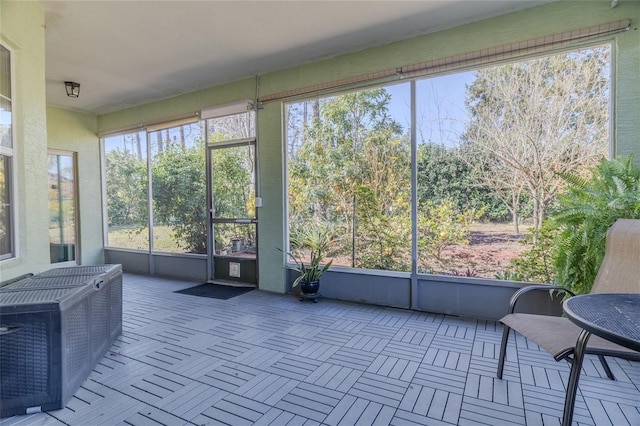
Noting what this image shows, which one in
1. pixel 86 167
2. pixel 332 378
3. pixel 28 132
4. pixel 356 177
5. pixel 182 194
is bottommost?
pixel 332 378

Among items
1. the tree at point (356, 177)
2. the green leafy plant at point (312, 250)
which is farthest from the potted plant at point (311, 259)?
the tree at point (356, 177)

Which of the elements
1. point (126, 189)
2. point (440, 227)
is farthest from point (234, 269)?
point (440, 227)

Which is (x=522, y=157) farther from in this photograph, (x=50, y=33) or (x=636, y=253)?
(x=50, y=33)

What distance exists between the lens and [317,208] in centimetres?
442

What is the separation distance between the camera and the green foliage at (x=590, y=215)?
240 centimetres

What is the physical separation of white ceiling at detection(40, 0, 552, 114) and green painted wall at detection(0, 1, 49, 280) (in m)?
0.35

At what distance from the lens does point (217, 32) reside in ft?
11.4

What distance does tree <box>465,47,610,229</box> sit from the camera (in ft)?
9.88

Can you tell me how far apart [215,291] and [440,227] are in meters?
3.07

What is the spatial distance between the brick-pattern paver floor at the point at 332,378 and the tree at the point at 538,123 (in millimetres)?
1427

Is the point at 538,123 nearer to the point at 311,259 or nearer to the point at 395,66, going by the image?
the point at 395,66

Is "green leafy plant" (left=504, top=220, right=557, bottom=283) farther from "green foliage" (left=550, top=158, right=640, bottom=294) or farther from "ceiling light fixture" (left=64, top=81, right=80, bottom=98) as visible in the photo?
"ceiling light fixture" (left=64, top=81, right=80, bottom=98)

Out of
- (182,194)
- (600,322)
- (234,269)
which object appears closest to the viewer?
(600,322)

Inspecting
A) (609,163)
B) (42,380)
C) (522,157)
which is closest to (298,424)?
(42,380)
